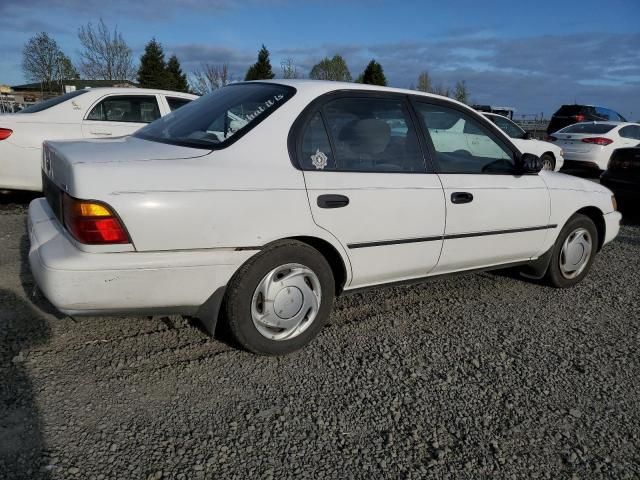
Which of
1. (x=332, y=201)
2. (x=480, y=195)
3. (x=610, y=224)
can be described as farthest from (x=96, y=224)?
(x=610, y=224)

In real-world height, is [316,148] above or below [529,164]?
above

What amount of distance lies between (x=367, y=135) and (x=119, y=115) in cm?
466

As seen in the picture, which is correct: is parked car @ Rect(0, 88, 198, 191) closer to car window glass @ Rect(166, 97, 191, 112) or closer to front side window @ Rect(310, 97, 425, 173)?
car window glass @ Rect(166, 97, 191, 112)

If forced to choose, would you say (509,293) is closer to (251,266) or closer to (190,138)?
(251,266)

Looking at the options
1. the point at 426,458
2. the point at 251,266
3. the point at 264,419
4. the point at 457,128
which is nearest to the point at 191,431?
the point at 264,419

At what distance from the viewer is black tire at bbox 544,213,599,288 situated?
4.27 metres

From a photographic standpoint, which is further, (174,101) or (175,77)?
(175,77)

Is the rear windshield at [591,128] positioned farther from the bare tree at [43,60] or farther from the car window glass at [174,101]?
the bare tree at [43,60]

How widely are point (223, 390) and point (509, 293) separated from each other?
8.66 feet

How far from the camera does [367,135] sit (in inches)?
126

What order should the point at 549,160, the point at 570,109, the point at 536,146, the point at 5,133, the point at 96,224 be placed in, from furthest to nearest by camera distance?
the point at 570,109 → the point at 549,160 → the point at 536,146 → the point at 5,133 → the point at 96,224

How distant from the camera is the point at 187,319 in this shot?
3.39m

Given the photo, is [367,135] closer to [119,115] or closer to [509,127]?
[119,115]

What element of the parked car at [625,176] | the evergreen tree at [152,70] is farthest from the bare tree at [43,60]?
the parked car at [625,176]
